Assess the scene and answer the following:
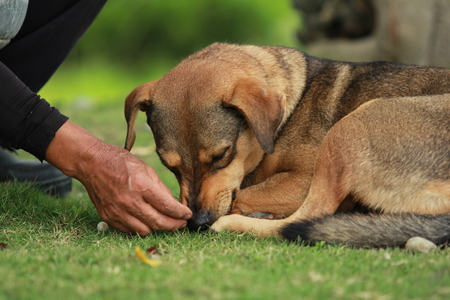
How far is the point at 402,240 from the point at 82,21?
4.04 m

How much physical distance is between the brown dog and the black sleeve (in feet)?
2.44

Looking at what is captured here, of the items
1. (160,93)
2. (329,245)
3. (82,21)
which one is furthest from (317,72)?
(82,21)

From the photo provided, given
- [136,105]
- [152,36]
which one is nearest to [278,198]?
[136,105]

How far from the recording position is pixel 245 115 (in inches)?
158

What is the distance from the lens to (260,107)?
13.1 ft

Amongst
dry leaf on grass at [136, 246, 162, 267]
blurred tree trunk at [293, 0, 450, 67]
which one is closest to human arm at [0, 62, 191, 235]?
dry leaf on grass at [136, 246, 162, 267]

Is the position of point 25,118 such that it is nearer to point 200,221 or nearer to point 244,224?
point 200,221

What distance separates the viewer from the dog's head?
397cm

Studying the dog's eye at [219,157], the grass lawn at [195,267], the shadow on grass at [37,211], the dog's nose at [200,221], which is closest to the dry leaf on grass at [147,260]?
the grass lawn at [195,267]

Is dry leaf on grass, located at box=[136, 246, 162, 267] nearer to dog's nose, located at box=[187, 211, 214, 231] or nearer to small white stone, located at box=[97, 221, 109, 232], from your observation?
dog's nose, located at box=[187, 211, 214, 231]

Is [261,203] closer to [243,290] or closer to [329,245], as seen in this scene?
[329,245]

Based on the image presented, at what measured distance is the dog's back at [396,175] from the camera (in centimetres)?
Answer: 337

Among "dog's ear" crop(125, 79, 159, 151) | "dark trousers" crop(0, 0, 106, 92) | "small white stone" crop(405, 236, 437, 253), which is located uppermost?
"dark trousers" crop(0, 0, 106, 92)

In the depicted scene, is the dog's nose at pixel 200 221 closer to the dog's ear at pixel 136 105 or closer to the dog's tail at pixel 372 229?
the dog's tail at pixel 372 229
